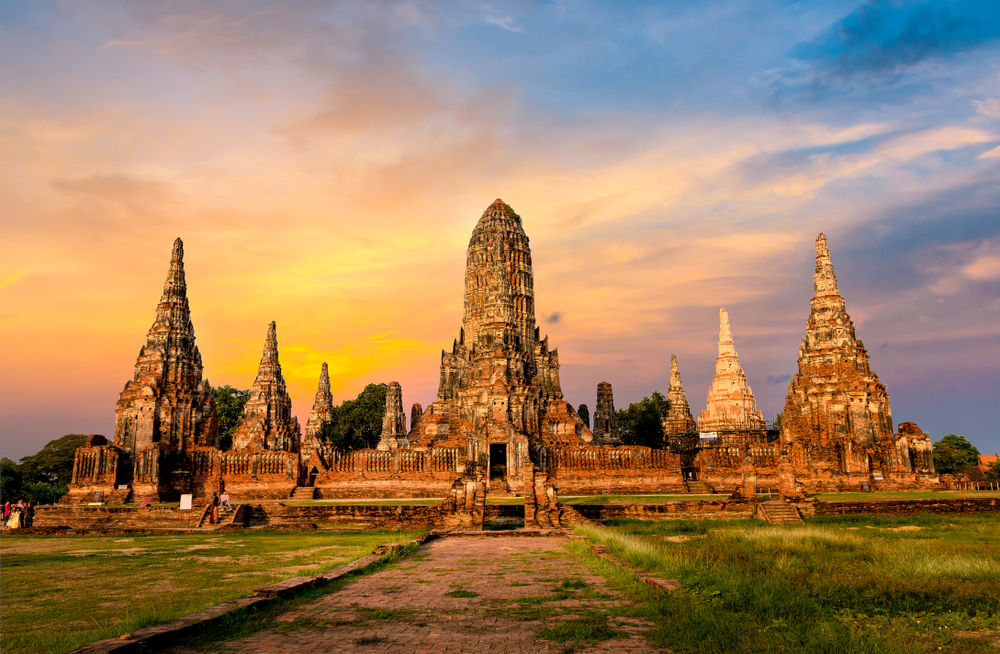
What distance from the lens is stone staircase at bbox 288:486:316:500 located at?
113ft

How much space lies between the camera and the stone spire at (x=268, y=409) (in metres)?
44.3

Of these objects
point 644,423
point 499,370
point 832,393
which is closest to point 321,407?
point 499,370

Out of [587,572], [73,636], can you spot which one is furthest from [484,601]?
[73,636]

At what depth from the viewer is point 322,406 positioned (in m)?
61.3

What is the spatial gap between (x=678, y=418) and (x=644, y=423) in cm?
1439

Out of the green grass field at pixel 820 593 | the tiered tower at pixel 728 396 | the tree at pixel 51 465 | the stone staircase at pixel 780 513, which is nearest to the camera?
the green grass field at pixel 820 593

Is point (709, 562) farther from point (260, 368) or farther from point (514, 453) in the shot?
point (260, 368)

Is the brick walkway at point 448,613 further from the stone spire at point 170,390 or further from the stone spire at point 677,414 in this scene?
the stone spire at point 677,414

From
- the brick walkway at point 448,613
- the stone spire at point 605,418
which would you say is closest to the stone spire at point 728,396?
the stone spire at point 605,418

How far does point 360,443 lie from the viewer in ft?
242

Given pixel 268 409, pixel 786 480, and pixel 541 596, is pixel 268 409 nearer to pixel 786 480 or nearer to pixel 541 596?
pixel 786 480

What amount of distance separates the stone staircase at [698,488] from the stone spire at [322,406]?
1379 inches

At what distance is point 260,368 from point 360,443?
27103mm

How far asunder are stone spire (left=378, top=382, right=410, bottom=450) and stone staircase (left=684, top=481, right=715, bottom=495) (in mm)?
27066
